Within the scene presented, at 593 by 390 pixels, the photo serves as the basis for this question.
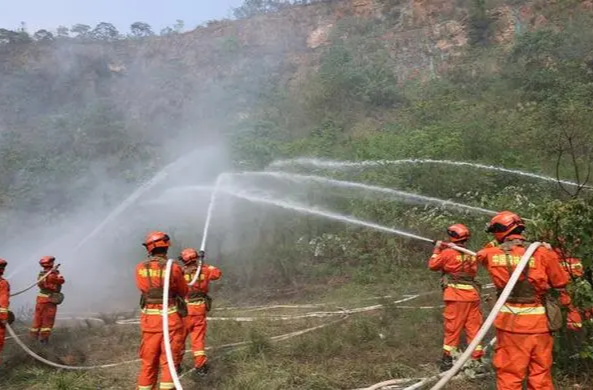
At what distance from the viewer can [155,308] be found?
18.8 ft

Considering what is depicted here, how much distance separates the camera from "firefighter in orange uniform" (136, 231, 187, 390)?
18.4 feet

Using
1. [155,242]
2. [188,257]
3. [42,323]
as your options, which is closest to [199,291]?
[188,257]

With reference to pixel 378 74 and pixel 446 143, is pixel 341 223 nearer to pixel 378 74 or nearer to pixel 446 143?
pixel 446 143

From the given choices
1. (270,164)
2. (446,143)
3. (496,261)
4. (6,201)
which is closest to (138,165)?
(6,201)

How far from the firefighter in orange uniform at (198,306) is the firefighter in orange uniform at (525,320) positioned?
396cm

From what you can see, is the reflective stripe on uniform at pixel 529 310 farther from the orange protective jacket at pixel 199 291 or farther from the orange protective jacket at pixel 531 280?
the orange protective jacket at pixel 199 291

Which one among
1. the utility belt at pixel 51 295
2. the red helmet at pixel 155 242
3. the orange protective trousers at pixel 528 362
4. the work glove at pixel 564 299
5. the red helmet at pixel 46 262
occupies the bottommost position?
the utility belt at pixel 51 295

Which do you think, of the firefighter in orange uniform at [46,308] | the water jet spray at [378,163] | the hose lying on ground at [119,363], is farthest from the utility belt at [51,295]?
the water jet spray at [378,163]

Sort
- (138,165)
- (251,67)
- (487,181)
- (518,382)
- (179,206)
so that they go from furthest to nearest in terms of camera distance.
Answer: (251,67)
(138,165)
(179,206)
(487,181)
(518,382)

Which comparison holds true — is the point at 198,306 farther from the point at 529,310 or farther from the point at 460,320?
the point at 529,310

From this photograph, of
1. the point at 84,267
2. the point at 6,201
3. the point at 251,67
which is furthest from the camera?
the point at 251,67

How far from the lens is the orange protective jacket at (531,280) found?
4.39 meters

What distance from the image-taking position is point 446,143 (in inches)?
594

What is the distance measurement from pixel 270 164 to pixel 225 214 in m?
2.78
